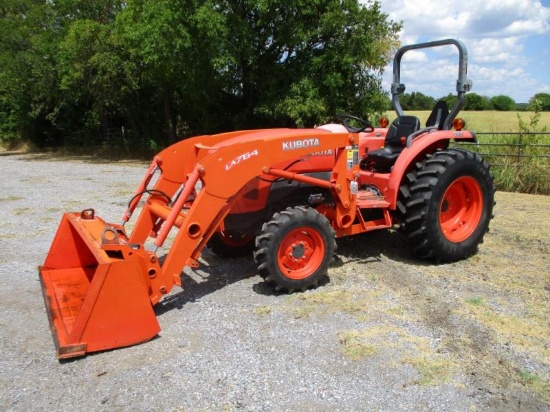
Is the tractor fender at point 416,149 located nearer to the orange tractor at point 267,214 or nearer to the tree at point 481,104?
the orange tractor at point 267,214

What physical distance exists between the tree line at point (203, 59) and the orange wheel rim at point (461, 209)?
802 centimetres

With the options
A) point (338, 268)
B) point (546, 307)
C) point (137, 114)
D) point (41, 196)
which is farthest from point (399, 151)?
point (137, 114)

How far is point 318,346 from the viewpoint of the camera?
3.40 metres

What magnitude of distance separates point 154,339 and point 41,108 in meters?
20.2

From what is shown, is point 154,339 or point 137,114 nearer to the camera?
point 154,339

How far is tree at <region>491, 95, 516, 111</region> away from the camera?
4241 cm

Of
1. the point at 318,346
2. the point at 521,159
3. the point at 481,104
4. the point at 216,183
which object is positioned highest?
the point at 481,104

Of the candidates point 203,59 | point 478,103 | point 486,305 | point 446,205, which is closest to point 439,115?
point 446,205

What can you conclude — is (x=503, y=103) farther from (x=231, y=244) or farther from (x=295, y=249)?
(x=295, y=249)

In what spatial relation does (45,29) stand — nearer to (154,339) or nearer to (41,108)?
(41,108)

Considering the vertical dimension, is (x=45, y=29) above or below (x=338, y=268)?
above

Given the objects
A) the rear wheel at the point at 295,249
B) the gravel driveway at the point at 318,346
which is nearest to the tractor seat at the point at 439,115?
the gravel driveway at the point at 318,346

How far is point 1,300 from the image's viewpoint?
4.29 meters

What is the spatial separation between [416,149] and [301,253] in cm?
166
